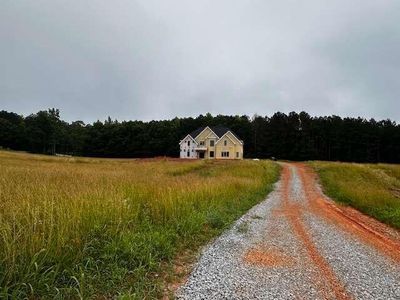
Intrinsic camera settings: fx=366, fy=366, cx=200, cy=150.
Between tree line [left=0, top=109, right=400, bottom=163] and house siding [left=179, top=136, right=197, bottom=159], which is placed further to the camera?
tree line [left=0, top=109, right=400, bottom=163]

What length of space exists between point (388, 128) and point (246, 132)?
124 ft

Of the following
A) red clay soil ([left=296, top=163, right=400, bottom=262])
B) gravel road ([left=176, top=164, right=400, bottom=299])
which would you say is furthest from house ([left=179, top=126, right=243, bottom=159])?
gravel road ([left=176, top=164, right=400, bottom=299])

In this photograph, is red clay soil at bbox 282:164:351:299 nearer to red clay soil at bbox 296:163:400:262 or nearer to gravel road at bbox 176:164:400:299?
gravel road at bbox 176:164:400:299

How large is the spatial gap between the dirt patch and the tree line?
8632 cm

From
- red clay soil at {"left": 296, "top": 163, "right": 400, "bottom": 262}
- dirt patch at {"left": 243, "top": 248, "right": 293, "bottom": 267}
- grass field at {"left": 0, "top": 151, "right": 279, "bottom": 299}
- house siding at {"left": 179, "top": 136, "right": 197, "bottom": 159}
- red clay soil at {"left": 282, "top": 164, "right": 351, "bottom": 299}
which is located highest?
house siding at {"left": 179, "top": 136, "right": 197, "bottom": 159}

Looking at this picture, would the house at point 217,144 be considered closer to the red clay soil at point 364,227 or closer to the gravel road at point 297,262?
the red clay soil at point 364,227

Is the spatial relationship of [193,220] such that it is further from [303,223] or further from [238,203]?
[238,203]

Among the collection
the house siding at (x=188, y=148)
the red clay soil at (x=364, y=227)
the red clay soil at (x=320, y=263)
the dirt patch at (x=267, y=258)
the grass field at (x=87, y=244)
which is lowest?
the red clay soil at (x=364, y=227)

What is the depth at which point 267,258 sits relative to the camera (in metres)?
8.27

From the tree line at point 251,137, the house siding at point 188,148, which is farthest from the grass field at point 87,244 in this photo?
the tree line at point 251,137

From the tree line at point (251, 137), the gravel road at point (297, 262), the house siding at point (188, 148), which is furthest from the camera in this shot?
the tree line at point (251, 137)

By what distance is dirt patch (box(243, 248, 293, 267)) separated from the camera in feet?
25.7

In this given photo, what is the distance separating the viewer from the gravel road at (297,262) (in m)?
6.24

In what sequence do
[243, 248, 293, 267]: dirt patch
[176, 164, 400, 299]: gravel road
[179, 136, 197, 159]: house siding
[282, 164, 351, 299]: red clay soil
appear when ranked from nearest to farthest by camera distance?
[176, 164, 400, 299]: gravel road
[282, 164, 351, 299]: red clay soil
[243, 248, 293, 267]: dirt patch
[179, 136, 197, 159]: house siding
